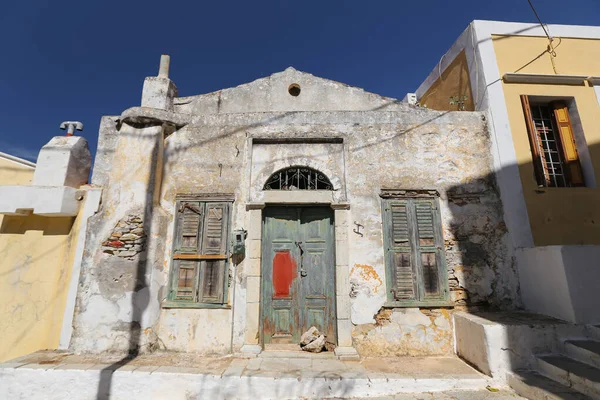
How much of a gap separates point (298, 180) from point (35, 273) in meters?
4.76

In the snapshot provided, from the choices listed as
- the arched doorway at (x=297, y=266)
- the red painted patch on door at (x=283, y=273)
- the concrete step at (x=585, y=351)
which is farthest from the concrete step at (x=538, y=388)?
the red painted patch on door at (x=283, y=273)

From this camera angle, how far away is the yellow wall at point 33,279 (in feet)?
16.6

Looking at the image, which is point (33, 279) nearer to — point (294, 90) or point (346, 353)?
point (346, 353)

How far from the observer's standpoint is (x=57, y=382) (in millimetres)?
4113

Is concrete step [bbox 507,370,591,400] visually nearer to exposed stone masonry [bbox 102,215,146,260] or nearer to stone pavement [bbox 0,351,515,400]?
stone pavement [bbox 0,351,515,400]

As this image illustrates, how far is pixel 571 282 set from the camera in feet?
14.1

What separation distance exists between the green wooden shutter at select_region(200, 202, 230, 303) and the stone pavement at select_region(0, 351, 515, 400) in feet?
3.59

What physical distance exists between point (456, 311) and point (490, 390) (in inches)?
52.6

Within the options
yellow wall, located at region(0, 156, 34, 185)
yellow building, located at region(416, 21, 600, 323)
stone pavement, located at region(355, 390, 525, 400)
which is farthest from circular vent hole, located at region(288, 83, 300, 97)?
stone pavement, located at region(355, 390, 525, 400)

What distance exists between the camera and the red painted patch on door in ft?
17.2

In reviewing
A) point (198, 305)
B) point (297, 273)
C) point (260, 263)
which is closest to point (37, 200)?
point (198, 305)

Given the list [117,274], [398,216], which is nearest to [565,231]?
[398,216]

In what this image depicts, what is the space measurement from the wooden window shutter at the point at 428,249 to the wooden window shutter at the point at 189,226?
3760mm

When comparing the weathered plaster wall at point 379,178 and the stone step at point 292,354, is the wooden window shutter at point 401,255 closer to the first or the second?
the weathered plaster wall at point 379,178
